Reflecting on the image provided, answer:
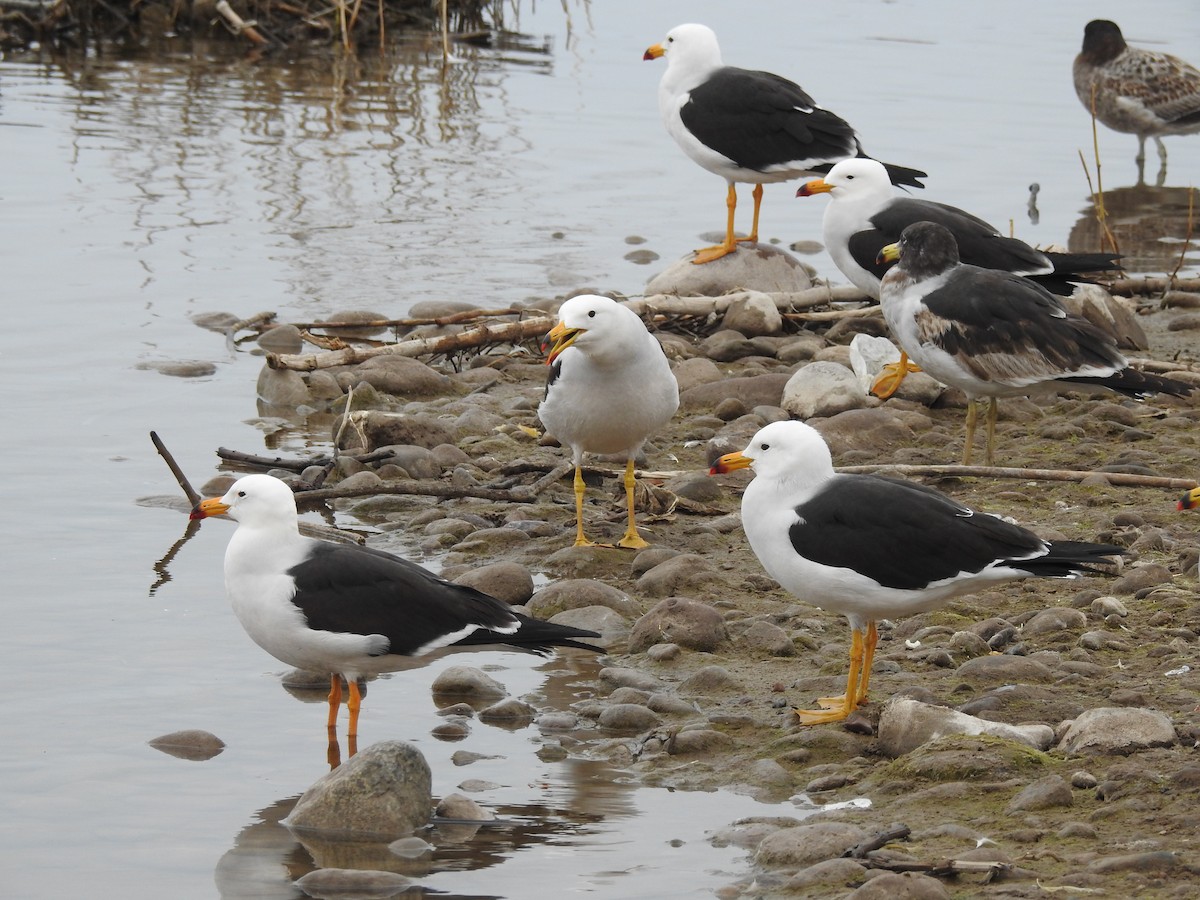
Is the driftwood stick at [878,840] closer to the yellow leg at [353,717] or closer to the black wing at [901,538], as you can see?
the black wing at [901,538]

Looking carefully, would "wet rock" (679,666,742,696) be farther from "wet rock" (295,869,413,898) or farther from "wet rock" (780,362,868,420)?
"wet rock" (780,362,868,420)

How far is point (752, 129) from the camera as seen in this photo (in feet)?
40.4

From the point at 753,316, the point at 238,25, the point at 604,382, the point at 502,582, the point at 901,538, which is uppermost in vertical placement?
the point at 238,25

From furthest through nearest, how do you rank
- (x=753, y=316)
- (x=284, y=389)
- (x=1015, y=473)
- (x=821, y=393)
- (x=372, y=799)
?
1. (x=753, y=316)
2. (x=284, y=389)
3. (x=821, y=393)
4. (x=1015, y=473)
5. (x=372, y=799)

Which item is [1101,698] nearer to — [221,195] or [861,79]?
[221,195]

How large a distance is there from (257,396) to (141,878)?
20.6 ft

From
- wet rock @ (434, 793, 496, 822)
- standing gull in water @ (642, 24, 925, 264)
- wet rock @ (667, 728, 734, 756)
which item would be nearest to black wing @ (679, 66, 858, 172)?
standing gull in water @ (642, 24, 925, 264)

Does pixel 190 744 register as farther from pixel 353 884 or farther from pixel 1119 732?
pixel 1119 732

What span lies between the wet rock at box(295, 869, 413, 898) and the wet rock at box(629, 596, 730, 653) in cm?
222

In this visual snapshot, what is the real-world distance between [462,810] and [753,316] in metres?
6.79

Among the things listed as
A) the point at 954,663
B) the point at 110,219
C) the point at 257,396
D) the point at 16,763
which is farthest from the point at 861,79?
the point at 16,763

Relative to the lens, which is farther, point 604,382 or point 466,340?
point 466,340

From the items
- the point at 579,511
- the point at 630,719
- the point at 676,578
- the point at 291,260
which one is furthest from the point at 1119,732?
the point at 291,260

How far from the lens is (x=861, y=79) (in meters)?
22.7
